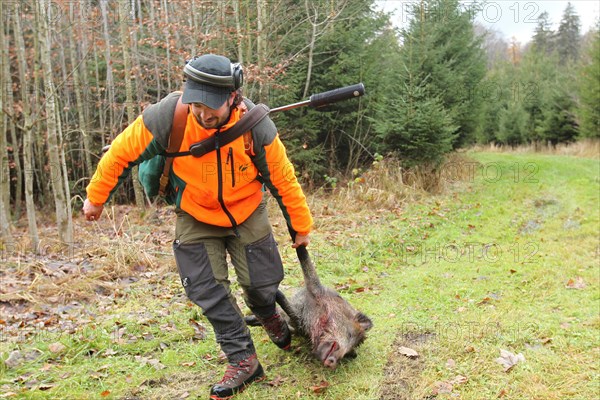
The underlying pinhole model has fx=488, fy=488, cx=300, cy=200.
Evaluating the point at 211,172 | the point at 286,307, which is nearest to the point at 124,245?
the point at 286,307

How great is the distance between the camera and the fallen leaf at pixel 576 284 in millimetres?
5598

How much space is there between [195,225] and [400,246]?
4721 mm

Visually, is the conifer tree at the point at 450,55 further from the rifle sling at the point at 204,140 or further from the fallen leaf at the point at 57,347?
the fallen leaf at the point at 57,347

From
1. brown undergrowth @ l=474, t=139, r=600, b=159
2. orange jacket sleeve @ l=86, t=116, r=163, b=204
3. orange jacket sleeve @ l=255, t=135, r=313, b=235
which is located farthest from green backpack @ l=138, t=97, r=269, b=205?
brown undergrowth @ l=474, t=139, r=600, b=159

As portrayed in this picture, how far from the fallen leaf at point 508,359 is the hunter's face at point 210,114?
277 centimetres

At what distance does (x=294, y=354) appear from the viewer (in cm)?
402

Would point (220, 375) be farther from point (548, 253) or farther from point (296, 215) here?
point (548, 253)

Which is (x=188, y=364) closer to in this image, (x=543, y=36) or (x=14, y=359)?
(x=14, y=359)

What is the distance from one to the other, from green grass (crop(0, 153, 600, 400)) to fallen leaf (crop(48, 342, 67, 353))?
0.11 ft

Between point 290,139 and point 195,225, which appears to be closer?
point 195,225

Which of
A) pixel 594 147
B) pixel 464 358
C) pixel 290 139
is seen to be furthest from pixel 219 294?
pixel 594 147

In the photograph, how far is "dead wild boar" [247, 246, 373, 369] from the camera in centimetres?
355

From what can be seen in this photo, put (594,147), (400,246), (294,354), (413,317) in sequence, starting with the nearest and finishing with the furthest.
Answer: (294,354)
(413,317)
(400,246)
(594,147)

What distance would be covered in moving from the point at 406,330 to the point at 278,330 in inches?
48.8
